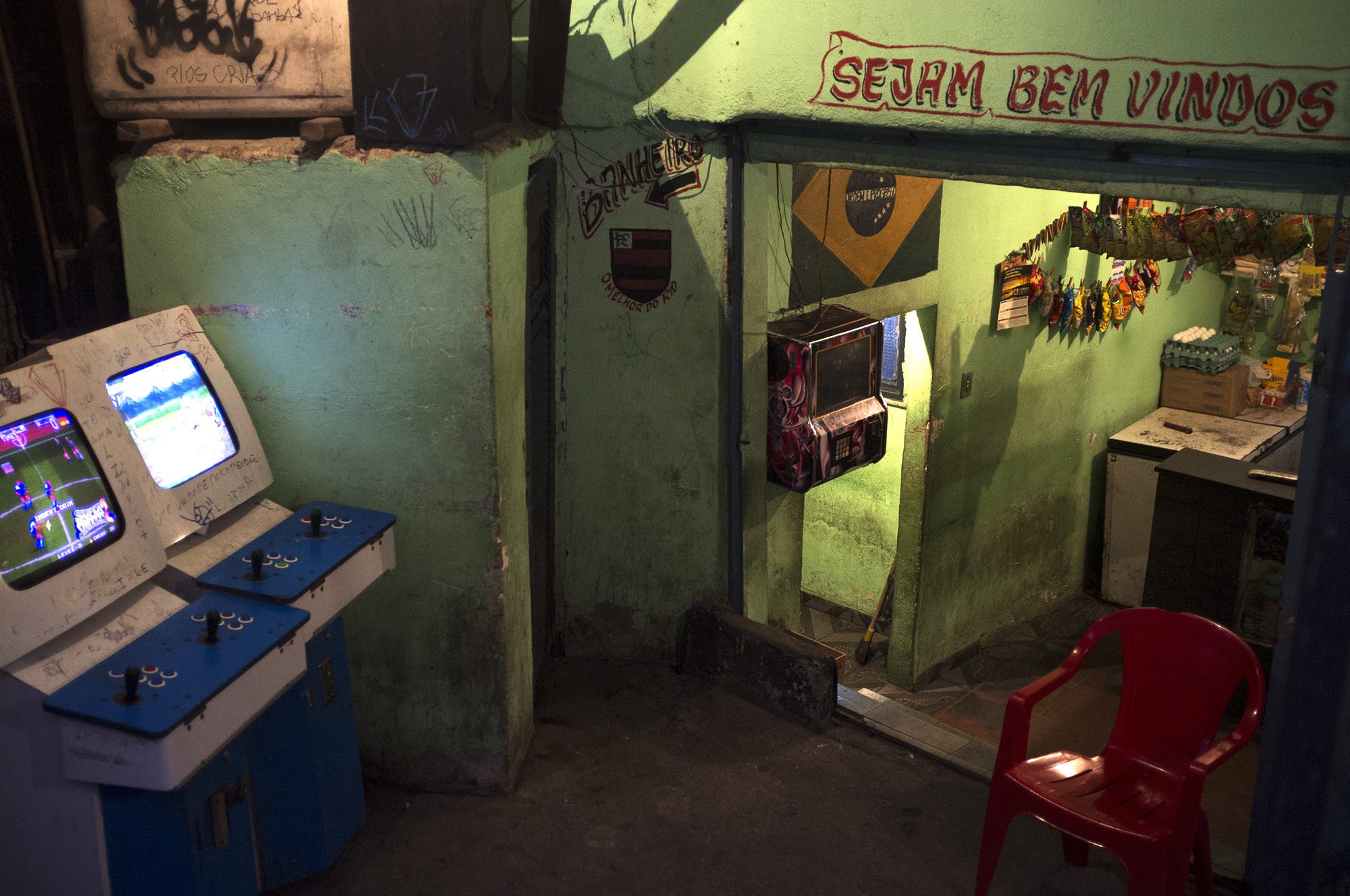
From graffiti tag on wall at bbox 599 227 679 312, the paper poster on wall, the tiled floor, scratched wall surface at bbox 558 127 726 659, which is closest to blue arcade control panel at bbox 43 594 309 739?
scratched wall surface at bbox 558 127 726 659

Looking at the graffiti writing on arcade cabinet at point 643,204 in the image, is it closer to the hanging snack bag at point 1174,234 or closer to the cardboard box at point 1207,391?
the hanging snack bag at point 1174,234

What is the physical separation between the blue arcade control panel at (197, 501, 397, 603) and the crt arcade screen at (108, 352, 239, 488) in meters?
0.30

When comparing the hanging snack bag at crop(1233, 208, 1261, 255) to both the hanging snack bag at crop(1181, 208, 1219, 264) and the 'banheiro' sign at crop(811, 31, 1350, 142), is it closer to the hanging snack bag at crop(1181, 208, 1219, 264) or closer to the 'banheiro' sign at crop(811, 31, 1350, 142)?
the hanging snack bag at crop(1181, 208, 1219, 264)

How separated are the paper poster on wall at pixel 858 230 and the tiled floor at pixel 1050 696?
250 centimetres

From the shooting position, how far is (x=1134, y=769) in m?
3.45

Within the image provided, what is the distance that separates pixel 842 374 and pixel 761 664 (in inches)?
53.0

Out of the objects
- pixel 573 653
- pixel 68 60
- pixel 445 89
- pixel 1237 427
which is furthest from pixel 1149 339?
pixel 68 60

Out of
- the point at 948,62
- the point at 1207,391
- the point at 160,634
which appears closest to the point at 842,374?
the point at 948,62

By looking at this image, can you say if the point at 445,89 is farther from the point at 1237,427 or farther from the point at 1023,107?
the point at 1237,427

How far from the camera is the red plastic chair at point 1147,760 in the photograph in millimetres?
3043

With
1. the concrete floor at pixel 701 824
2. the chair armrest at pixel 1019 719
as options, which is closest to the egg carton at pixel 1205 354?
the concrete floor at pixel 701 824

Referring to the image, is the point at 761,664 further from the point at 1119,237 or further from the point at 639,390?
the point at 1119,237

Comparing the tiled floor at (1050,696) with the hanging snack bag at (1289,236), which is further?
the tiled floor at (1050,696)

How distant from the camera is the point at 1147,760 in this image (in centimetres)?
346
